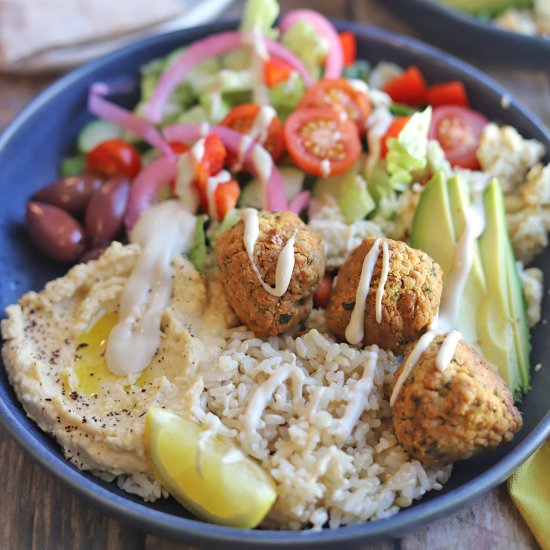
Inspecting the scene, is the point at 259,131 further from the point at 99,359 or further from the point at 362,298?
the point at 99,359

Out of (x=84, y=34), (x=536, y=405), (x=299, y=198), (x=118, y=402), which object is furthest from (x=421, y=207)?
(x=84, y=34)

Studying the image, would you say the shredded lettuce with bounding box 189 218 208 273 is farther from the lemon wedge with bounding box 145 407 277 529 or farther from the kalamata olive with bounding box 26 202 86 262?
the lemon wedge with bounding box 145 407 277 529

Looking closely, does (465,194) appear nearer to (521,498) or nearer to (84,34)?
(521,498)

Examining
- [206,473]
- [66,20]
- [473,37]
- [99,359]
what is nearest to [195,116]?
[66,20]

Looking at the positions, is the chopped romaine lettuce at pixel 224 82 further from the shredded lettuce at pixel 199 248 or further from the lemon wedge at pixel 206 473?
the lemon wedge at pixel 206 473

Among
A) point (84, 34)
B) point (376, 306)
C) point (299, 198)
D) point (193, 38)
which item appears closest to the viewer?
point (376, 306)

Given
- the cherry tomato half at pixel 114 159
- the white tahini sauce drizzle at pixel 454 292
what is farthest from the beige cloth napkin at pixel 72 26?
the white tahini sauce drizzle at pixel 454 292

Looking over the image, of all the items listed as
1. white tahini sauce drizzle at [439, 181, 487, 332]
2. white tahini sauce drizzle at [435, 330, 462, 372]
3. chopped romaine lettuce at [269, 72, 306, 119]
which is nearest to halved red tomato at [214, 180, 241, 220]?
chopped romaine lettuce at [269, 72, 306, 119]
